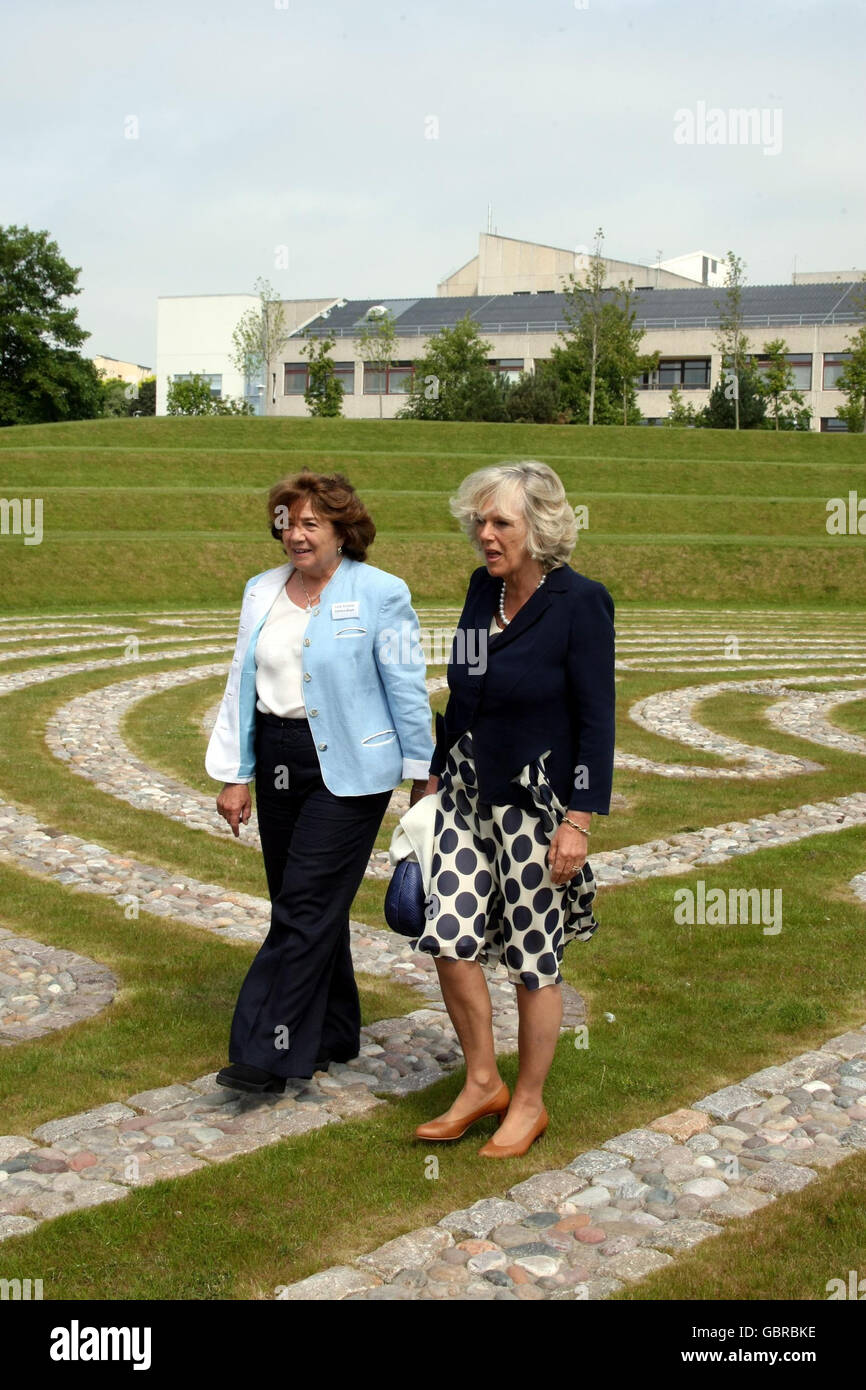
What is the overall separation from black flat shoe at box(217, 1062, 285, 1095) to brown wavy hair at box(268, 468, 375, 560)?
6.60 ft

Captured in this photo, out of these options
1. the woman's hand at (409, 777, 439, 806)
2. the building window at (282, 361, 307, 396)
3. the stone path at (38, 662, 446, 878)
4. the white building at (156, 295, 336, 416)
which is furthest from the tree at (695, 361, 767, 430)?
the woman's hand at (409, 777, 439, 806)

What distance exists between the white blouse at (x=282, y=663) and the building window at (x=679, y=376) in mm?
82345

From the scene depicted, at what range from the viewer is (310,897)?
525 centimetres

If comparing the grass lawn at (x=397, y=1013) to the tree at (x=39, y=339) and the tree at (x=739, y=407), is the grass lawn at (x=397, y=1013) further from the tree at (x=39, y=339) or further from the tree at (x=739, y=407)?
the tree at (x=39, y=339)

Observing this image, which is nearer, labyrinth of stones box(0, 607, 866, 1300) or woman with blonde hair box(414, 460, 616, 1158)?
labyrinth of stones box(0, 607, 866, 1300)

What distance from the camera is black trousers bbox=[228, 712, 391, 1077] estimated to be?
5.26 metres

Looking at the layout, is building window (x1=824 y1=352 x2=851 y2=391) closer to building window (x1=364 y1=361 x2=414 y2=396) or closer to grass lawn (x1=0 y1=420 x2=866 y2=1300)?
building window (x1=364 y1=361 x2=414 y2=396)

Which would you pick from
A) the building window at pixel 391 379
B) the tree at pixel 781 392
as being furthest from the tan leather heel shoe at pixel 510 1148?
the building window at pixel 391 379

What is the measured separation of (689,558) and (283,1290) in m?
29.9

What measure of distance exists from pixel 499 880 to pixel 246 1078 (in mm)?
1257

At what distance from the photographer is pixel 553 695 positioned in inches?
190

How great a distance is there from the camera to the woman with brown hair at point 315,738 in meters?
5.27
